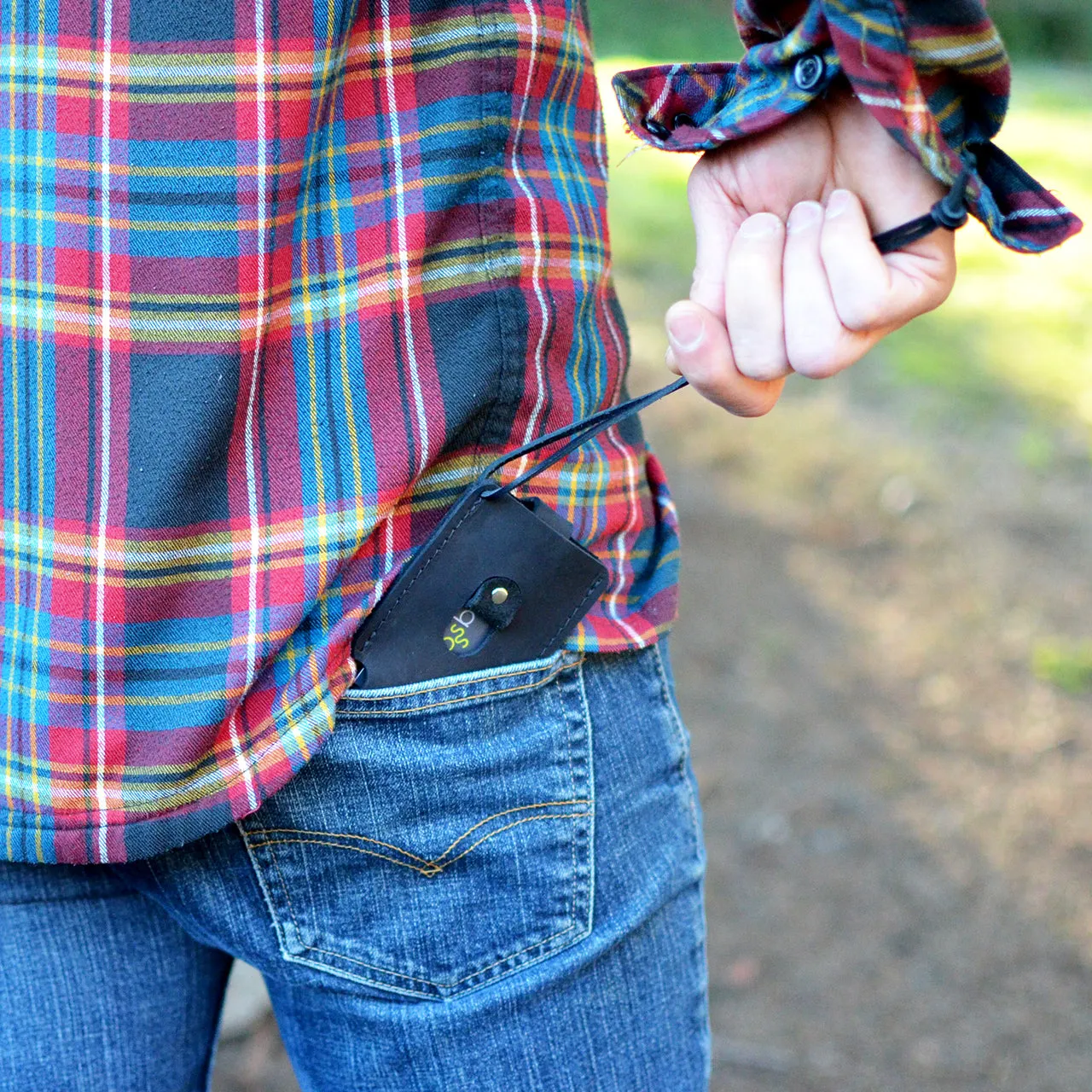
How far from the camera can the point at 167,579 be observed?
71 cm

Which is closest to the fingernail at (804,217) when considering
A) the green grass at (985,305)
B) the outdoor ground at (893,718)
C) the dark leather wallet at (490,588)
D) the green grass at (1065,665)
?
the dark leather wallet at (490,588)

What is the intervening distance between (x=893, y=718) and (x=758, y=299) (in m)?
2.16

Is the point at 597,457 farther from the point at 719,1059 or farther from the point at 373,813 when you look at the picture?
the point at 719,1059

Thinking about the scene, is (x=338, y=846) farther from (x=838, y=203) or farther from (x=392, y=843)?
(x=838, y=203)

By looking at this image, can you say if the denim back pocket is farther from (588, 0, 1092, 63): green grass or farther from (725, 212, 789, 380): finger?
(588, 0, 1092, 63): green grass

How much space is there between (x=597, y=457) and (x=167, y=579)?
30 cm

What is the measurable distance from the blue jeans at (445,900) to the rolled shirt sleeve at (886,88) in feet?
1.21

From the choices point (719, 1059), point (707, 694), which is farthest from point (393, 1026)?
point (707, 694)

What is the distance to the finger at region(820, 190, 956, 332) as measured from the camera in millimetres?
644

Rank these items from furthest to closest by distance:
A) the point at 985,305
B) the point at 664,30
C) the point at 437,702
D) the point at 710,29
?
1. the point at 710,29
2. the point at 664,30
3. the point at 985,305
4. the point at 437,702

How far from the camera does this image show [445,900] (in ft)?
2.48

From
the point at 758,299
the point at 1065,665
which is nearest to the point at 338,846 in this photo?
the point at 758,299

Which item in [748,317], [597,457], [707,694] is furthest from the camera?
[707,694]

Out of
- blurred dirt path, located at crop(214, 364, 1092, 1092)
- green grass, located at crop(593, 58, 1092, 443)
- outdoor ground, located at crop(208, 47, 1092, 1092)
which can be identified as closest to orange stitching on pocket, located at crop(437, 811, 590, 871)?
outdoor ground, located at crop(208, 47, 1092, 1092)
